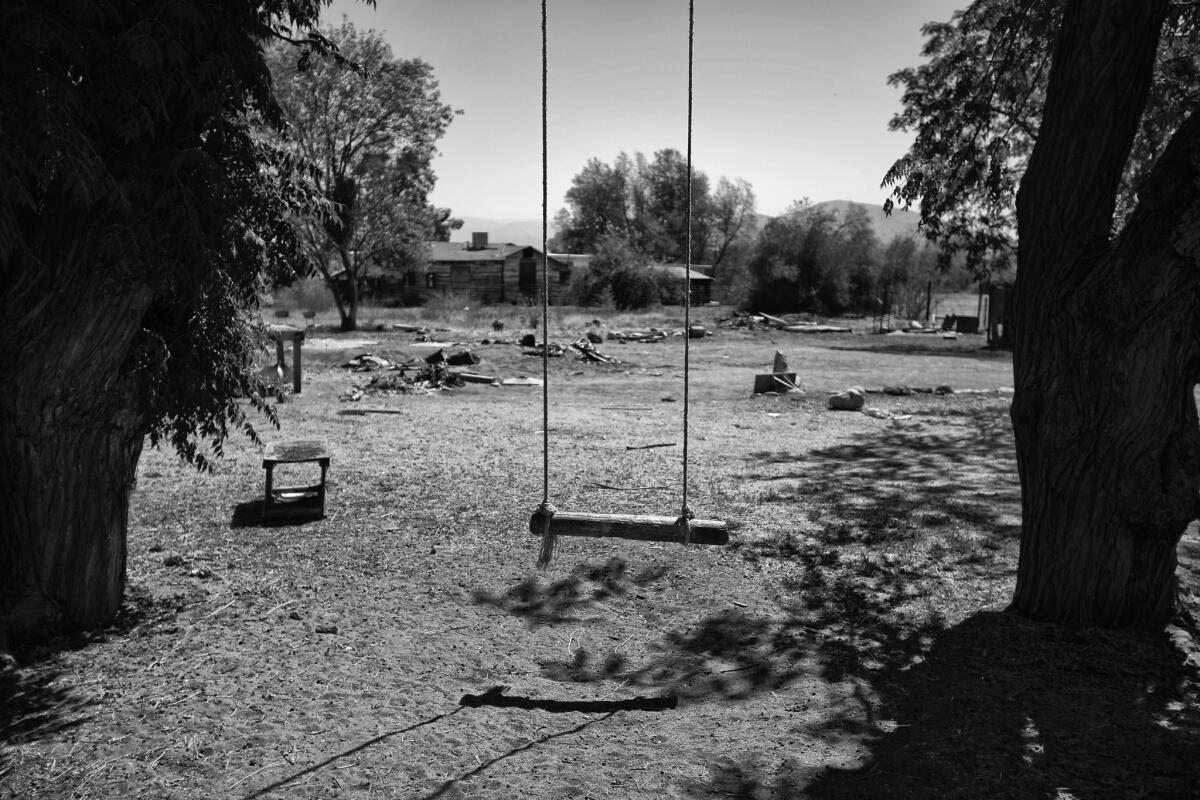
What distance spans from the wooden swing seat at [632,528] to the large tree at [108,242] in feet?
6.95

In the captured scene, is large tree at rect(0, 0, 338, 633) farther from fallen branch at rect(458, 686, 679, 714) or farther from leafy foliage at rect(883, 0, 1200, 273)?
leafy foliage at rect(883, 0, 1200, 273)

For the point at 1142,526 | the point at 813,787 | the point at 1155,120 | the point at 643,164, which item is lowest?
the point at 813,787

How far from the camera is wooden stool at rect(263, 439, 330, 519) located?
724cm

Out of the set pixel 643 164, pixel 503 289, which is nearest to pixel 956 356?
pixel 503 289

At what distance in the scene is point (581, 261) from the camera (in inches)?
2260

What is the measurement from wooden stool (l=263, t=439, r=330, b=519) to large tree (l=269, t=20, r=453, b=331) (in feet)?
74.9

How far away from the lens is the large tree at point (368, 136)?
30.1 m

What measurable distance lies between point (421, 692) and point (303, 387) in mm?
13081

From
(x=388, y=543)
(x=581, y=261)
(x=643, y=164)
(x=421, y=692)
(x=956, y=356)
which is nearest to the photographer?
(x=421, y=692)

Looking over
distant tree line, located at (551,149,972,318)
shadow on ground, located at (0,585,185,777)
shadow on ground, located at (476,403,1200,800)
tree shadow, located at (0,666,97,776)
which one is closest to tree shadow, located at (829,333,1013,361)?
distant tree line, located at (551,149,972,318)

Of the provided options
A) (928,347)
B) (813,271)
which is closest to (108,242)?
(928,347)

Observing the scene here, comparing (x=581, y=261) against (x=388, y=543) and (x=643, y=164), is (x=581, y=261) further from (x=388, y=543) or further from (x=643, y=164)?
(x=388, y=543)

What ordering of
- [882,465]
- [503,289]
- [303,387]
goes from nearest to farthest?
[882,465]
[303,387]
[503,289]

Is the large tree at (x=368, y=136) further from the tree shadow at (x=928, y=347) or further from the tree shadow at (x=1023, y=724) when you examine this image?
the tree shadow at (x=1023, y=724)
